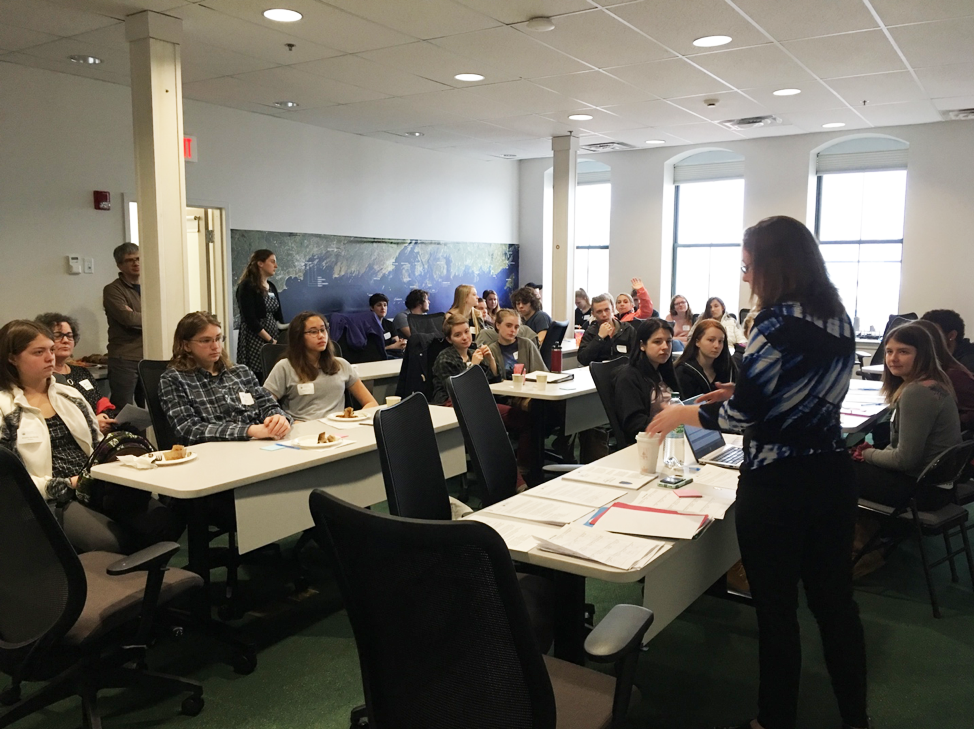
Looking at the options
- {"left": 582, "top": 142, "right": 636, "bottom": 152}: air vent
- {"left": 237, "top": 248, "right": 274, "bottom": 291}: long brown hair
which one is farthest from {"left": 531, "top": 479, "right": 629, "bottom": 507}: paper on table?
{"left": 582, "top": 142, "right": 636, "bottom": 152}: air vent

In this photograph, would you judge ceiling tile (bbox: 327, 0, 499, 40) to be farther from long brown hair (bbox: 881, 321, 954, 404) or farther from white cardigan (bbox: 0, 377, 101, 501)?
long brown hair (bbox: 881, 321, 954, 404)

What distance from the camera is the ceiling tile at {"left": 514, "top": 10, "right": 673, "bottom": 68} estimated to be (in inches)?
179

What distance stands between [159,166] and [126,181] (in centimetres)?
204

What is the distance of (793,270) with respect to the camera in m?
2.00

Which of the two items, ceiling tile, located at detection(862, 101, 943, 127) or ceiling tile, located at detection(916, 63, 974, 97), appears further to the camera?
ceiling tile, located at detection(862, 101, 943, 127)

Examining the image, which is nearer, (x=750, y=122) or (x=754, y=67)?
(x=754, y=67)

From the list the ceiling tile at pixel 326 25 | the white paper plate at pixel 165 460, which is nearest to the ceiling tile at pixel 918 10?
the ceiling tile at pixel 326 25

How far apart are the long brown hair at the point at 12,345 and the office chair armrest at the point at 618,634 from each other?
240 centimetres

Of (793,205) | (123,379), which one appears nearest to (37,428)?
(123,379)

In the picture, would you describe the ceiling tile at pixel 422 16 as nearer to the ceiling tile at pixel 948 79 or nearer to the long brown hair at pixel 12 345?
the long brown hair at pixel 12 345

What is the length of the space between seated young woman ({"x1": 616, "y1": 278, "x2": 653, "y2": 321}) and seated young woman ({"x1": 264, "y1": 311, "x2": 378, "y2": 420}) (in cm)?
376

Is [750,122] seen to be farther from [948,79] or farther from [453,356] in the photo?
[453,356]

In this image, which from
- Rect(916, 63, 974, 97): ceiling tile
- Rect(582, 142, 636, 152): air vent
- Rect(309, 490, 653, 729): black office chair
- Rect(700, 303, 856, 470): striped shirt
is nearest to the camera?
Rect(309, 490, 653, 729): black office chair

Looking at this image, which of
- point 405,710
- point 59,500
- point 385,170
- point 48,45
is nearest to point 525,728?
point 405,710
